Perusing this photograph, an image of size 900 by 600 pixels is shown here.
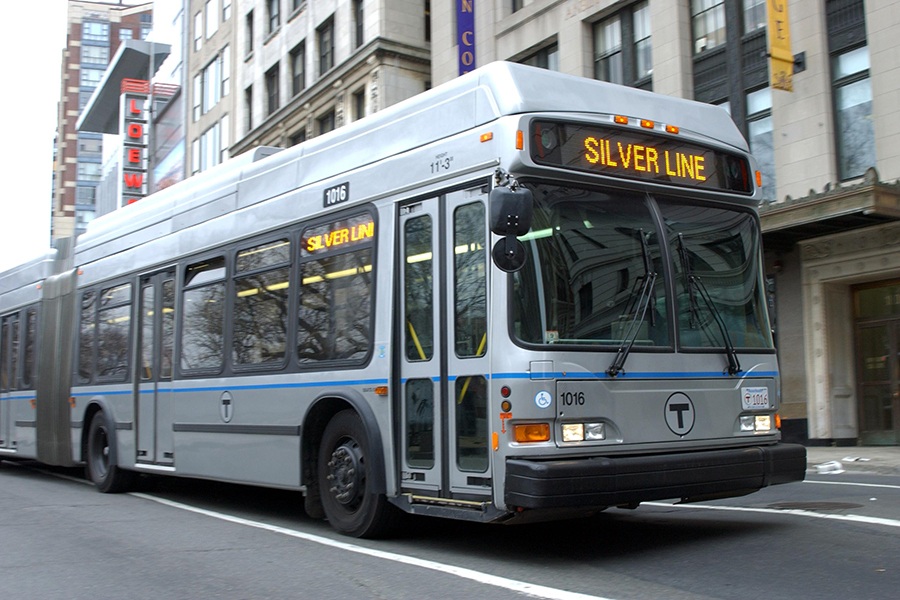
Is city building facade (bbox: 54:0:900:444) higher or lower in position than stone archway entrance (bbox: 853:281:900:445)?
higher

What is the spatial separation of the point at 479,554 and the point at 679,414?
1749 mm

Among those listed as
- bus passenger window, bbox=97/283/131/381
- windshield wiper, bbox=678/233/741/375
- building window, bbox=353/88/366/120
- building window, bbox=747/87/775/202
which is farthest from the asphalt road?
building window, bbox=353/88/366/120

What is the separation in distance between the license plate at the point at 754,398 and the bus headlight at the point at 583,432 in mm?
1409

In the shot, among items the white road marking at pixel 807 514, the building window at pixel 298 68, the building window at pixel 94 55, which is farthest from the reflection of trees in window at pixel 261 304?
the building window at pixel 94 55

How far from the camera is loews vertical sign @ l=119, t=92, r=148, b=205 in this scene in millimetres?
51875

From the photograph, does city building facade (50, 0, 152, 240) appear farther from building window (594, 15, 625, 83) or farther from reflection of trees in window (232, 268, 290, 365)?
reflection of trees in window (232, 268, 290, 365)

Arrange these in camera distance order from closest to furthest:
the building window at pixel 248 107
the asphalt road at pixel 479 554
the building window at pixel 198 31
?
the asphalt road at pixel 479 554 < the building window at pixel 248 107 < the building window at pixel 198 31

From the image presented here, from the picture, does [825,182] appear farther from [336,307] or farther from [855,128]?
[336,307]

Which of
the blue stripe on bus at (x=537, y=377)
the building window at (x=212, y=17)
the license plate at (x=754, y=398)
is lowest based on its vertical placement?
the license plate at (x=754, y=398)

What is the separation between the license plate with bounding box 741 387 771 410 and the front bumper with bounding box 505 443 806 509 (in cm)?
32

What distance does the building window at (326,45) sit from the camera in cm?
3588

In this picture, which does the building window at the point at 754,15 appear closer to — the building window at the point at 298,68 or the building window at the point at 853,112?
the building window at the point at 853,112

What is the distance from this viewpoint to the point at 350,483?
7965 millimetres

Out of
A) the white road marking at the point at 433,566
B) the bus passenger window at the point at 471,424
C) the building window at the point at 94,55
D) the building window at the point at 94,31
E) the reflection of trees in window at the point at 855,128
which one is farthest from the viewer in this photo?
the building window at the point at 94,31
